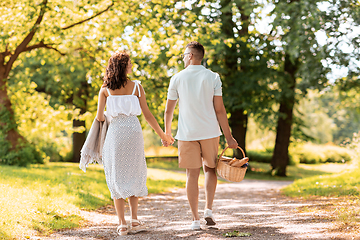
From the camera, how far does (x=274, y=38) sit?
1894cm

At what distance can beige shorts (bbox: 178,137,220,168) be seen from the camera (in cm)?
450

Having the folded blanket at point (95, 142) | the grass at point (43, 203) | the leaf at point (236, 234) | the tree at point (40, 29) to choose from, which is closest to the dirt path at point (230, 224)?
the leaf at point (236, 234)

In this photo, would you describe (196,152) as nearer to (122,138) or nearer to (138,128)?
(138,128)

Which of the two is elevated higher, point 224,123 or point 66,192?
point 224,123

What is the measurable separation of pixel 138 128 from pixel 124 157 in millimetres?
396

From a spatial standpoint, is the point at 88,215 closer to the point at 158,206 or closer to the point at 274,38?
the point at 158,206

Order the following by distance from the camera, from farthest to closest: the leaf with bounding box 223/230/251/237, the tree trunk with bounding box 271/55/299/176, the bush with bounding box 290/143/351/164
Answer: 1. the bush with bounding box 290/143/351/164
2. the tree trunk with bounding box 271/55/299/176
3. the leaf with bounding box 223/230/251/237

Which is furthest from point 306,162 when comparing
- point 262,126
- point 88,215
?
point 88,215

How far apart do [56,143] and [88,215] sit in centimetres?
1371

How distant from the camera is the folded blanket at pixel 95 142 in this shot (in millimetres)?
4672

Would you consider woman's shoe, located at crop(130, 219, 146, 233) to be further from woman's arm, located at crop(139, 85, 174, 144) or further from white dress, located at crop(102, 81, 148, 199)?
woman's arm, located at crop(139, 85, 174, 144)

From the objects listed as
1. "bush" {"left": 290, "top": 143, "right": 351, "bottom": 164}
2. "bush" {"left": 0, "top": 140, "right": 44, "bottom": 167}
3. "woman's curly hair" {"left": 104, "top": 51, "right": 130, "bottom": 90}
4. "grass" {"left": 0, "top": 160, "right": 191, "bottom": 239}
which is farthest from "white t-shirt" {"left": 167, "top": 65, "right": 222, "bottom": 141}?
"bush" {"left": 290, "top": 143, "right": 351, "bottom": 164}

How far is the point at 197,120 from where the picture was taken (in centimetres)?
449

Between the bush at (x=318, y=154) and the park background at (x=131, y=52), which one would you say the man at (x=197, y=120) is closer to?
the park background at (x=131, y=52)
